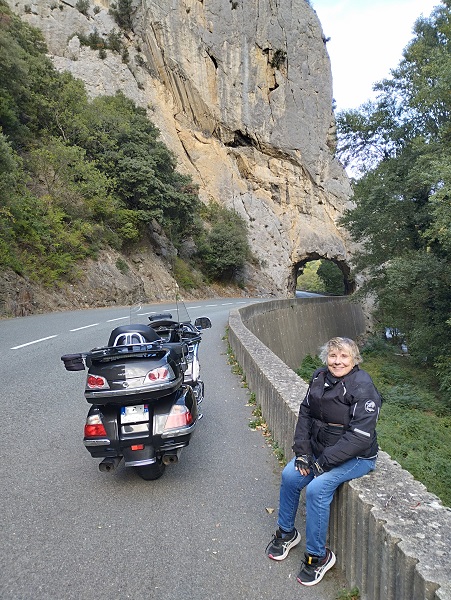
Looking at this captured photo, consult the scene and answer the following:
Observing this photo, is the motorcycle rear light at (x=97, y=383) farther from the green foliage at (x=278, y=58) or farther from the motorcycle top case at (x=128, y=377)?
the green foliage at (x=278, y=58)

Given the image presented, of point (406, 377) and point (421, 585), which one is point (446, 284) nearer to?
point (406, 377)

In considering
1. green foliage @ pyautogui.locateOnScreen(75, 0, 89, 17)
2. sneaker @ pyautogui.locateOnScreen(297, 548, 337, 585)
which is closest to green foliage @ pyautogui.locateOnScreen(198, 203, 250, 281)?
green foliage @ pyautogui.locateOnScreen(75, 0, 89, 17)

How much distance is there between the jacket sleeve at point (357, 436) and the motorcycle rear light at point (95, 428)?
181 cm

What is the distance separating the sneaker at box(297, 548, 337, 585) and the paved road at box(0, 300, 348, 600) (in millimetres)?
48

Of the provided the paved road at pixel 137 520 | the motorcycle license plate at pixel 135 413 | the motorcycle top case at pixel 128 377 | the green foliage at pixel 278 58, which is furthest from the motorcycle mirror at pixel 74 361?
the green foliage at pixel 278 58

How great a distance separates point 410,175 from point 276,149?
36001 millimetres

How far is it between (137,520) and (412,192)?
60.2 ft

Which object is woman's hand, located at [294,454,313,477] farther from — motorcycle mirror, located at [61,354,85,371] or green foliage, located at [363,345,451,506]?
green foliage, located at [363,345,451,506]

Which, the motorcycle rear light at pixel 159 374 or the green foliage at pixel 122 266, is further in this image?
the green foliage at pixel 122 266

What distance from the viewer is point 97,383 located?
11.9 feet

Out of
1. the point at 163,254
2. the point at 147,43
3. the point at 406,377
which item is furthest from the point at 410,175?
the point at 147,43

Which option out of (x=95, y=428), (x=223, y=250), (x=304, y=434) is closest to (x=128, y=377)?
(x=95, y=428)

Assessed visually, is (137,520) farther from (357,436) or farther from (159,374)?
(357,436)

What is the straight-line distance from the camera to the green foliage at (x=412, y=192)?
47.2 ft
